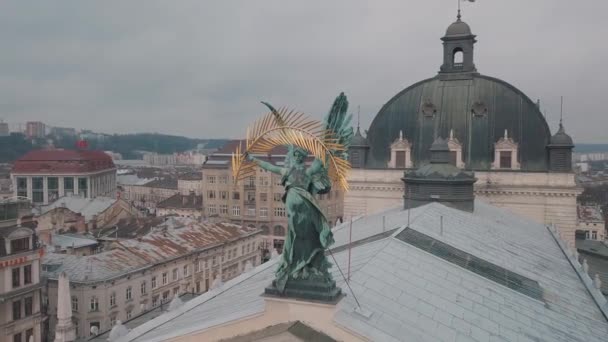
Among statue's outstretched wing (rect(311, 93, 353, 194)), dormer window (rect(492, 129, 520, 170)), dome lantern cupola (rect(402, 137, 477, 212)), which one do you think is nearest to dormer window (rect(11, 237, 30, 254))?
dome lantern cupola (rect(402, 137, 477, 212))

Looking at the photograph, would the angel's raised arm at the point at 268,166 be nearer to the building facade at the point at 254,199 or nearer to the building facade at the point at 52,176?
the building facade at the point at 254,199

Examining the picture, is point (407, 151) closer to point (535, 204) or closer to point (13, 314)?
point (535, 204)

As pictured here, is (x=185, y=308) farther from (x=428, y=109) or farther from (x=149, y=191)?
(x=149, y=191)

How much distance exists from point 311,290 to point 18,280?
3319 centimetres

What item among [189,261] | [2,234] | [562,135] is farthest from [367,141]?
[2,234]

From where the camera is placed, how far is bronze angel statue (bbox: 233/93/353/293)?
1223 centimetres

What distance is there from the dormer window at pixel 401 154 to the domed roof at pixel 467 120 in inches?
16.6

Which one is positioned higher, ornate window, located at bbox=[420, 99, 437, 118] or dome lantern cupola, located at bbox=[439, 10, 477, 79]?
dome lantern cupola, located at bbox=[439, 10, 477, 79]

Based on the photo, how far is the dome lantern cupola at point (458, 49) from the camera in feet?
156

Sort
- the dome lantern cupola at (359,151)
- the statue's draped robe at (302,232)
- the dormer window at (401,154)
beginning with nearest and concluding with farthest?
the statue's draped robe at (302,232) → the dormer window at (401,154) → the dome lantern cupola at (359,151)

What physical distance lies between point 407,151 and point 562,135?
11.2 metres

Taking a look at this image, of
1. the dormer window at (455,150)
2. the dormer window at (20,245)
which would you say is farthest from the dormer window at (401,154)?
the dormer window at (20,245)

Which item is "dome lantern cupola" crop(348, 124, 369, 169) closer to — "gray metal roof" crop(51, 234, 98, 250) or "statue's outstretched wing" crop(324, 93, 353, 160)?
"gray metal roof" crop(51, 234, 98, 250)

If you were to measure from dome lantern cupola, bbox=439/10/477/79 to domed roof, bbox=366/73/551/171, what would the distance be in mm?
792
